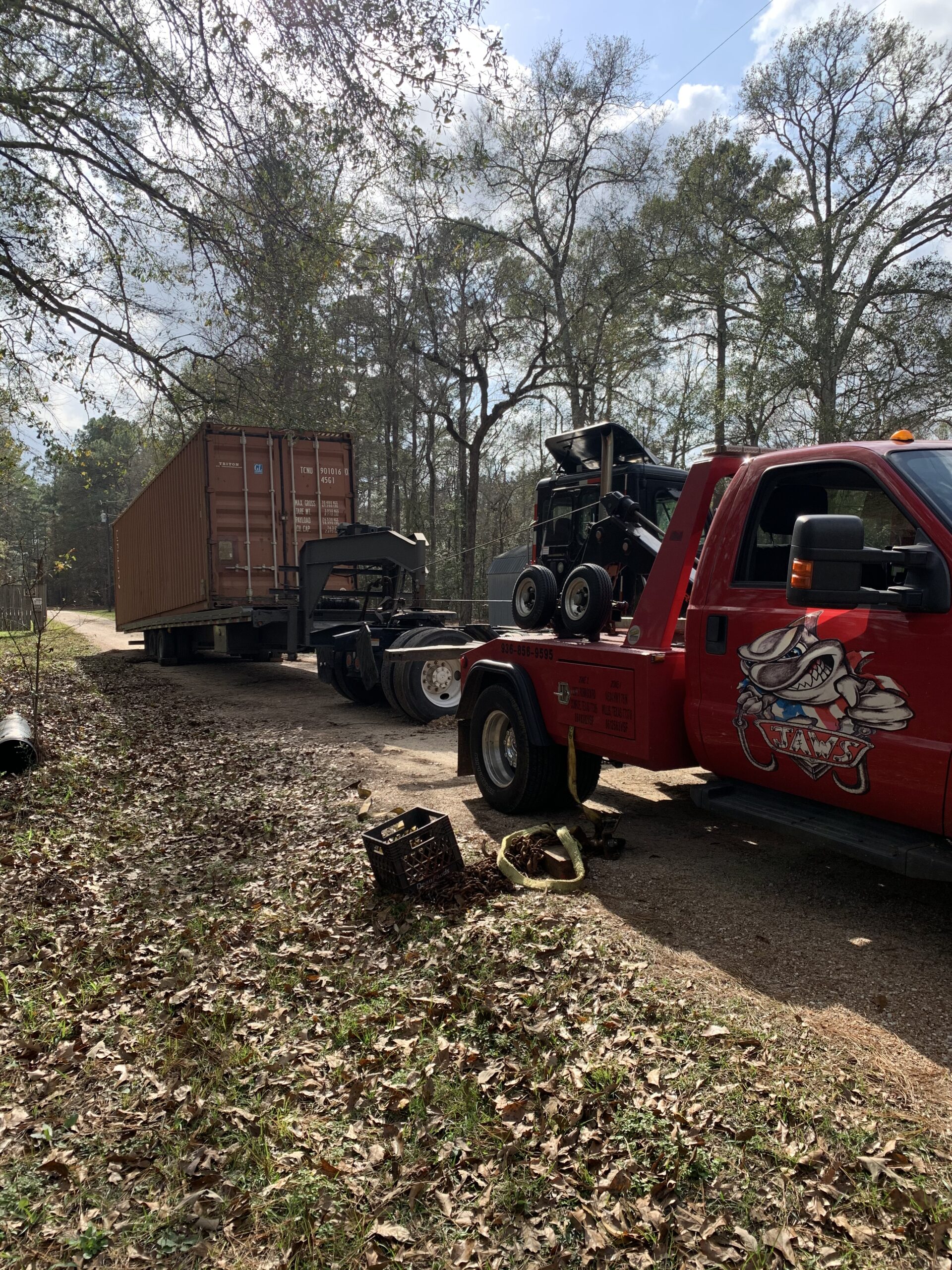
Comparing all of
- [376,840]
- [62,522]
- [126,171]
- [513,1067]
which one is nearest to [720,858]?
[376,840]

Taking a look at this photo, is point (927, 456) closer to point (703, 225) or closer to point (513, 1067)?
point (513, 1067)

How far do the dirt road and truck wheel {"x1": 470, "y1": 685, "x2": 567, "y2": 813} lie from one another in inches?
8.4

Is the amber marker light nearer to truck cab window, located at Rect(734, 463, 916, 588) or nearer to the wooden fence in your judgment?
truck cab window, located at Rect(734, 463, 916, 588)

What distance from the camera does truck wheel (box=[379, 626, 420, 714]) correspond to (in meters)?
10.4

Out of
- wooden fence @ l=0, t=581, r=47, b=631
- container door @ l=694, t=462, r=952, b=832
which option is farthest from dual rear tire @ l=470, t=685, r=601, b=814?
wooden fence @ l=0, t=581, r=47, b=631

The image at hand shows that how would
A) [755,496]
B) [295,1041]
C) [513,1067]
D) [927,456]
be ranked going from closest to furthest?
1. [513,1067]
2. [295,1041]
3. [927,456]
4. [755,496]

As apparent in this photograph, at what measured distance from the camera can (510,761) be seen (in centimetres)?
621

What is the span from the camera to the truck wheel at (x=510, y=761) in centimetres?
577

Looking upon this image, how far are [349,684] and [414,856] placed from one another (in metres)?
7.47

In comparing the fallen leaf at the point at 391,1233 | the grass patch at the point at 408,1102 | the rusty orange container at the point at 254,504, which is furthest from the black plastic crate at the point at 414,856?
the rusty orange container at the point at 254,504

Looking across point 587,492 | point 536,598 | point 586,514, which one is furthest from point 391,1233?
point 587,492

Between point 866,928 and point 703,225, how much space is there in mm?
24094

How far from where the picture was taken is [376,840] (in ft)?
15.1

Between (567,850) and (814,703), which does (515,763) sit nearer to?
(567,850)
